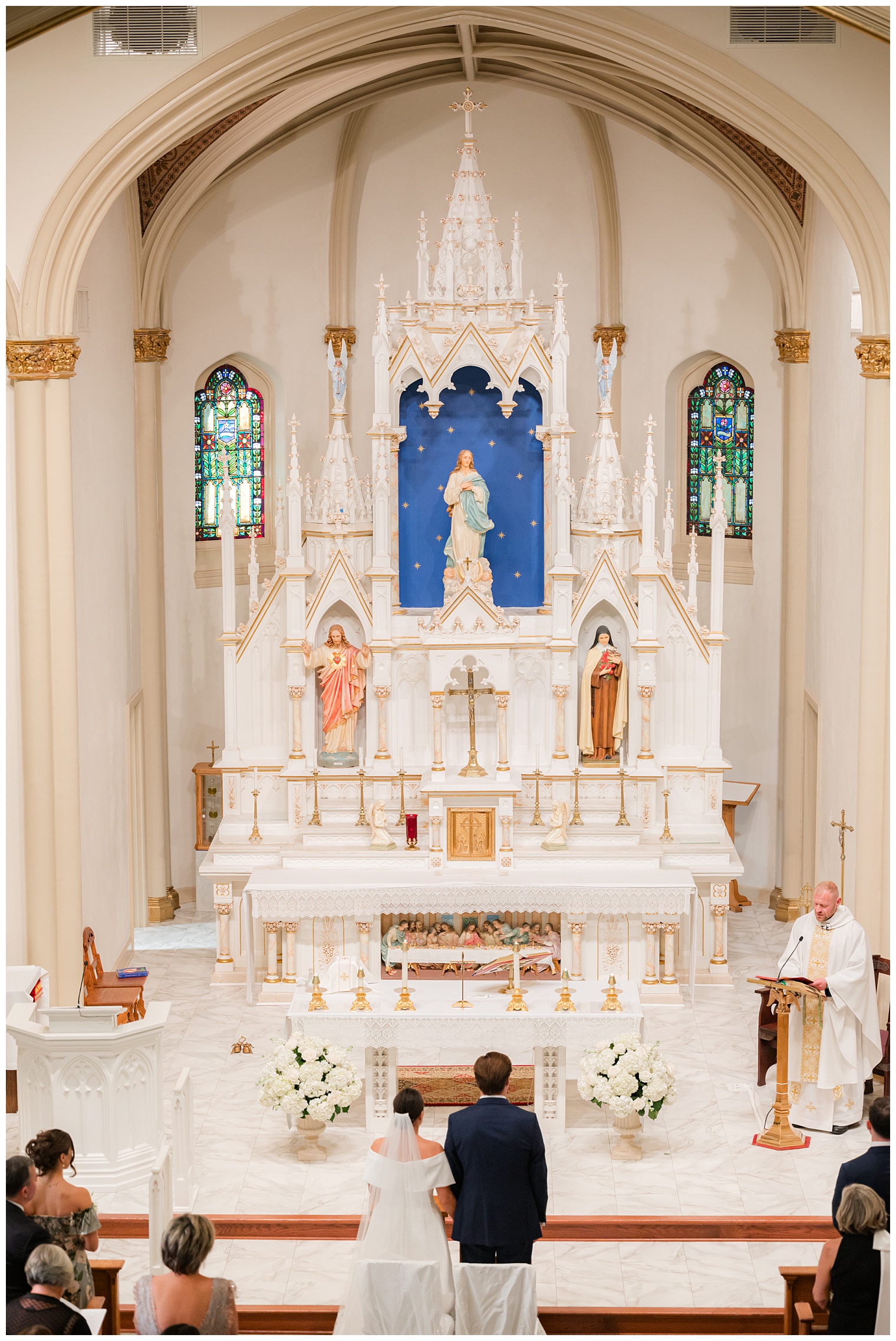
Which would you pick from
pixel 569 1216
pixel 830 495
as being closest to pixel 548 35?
pixel 830 495

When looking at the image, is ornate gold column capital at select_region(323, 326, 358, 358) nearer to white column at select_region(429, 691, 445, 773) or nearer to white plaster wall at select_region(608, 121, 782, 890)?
white plaster wall at select_region(608, 121, 782, 890)

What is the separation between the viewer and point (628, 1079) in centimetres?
1179

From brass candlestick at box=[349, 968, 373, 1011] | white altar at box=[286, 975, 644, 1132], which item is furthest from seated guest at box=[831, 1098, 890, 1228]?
brass candlestick at box=[349, 968, 373, 1011]

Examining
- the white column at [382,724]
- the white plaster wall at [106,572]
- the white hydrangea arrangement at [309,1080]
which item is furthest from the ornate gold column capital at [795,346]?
the white hydrangea arrangement at [309,1080]

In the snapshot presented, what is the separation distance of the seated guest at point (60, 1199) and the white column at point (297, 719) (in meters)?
7.86

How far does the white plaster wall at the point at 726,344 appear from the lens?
18.5m

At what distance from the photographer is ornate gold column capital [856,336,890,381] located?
12875 millimetres

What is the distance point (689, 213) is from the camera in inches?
732

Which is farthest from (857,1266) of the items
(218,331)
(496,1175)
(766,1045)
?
(218,331)

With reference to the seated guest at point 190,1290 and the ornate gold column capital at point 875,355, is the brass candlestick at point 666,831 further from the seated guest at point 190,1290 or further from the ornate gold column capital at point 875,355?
the seated guest at point 190,1290

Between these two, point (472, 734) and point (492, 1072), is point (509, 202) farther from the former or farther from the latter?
point (492, 1072)

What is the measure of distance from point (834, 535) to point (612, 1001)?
5524 millimetres

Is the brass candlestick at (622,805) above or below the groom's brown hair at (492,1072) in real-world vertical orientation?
above

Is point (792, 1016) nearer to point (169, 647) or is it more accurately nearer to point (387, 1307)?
point (387, 1307)
